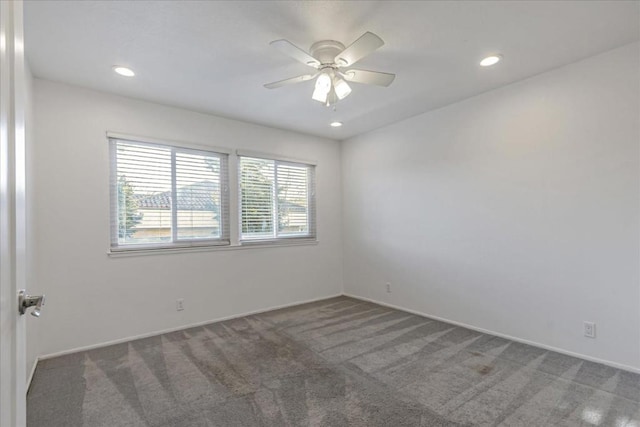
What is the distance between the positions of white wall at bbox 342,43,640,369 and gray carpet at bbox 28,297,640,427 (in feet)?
1.32

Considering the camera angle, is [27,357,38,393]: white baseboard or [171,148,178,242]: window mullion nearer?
[27,357,38,393]: white baseboard

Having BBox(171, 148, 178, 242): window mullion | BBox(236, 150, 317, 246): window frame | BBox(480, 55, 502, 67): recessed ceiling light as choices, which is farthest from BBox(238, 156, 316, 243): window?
BBox(480, 55, 502, 67): recessed ceiling light

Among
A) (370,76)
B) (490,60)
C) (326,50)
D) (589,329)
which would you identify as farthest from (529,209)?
(326,50)

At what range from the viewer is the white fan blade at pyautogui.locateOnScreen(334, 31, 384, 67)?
6.29 ft

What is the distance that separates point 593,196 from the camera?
8.68 ft

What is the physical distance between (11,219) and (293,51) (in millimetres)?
1763

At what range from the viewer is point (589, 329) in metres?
2.68

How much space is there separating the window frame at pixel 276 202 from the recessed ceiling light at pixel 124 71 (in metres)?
1.49

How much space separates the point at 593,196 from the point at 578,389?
1.53m

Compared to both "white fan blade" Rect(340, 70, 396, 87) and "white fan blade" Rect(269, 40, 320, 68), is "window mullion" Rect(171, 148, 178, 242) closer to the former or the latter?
"white fan blade" Rect(269, 40, 320, 68)

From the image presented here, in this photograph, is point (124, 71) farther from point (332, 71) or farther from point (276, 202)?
point (276, 202)

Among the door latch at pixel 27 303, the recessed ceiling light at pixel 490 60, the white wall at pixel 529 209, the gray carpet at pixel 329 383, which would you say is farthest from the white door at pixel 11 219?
the white wall at pixel 529 209

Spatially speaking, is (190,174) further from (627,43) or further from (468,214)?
(627,43)

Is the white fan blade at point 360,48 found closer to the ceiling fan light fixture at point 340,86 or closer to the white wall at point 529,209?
the ceiling fan light fixture at point 340,86
